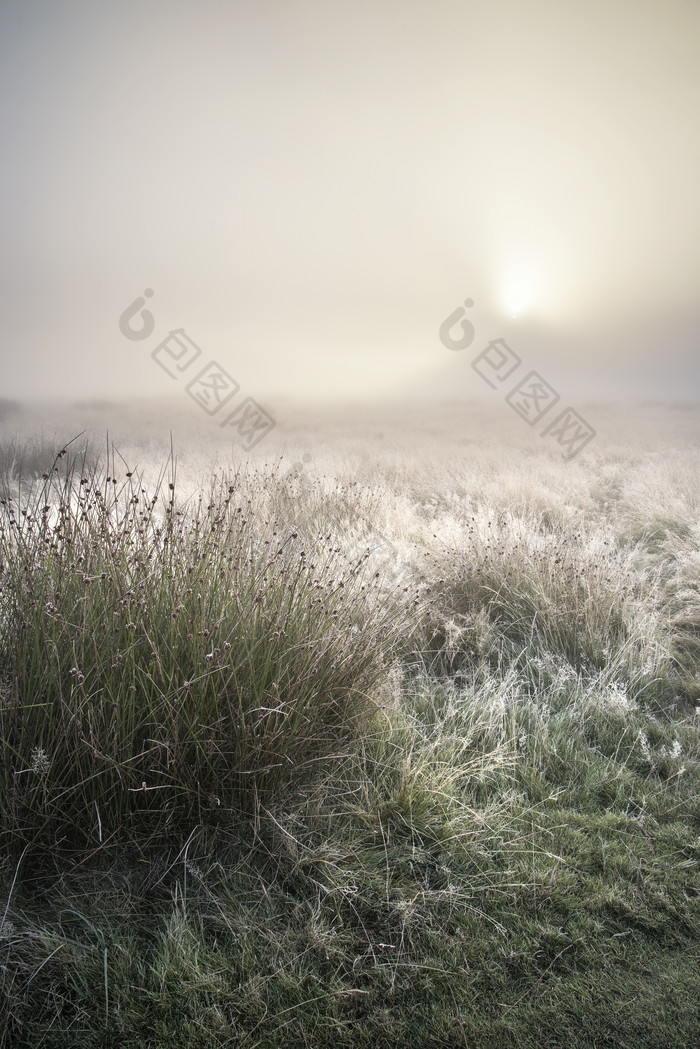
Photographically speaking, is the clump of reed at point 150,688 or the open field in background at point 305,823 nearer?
the open field in background at point 305,823

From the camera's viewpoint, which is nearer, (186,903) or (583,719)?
(186,903)

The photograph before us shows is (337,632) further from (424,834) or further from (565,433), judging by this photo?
(565,433)

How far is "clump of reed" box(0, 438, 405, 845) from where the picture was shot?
50.1 inches

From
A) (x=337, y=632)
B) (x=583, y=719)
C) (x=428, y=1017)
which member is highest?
(x=337, y=632)

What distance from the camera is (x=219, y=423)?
5695 mm

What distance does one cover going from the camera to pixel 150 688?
4.58ft

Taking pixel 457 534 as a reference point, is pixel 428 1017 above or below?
below

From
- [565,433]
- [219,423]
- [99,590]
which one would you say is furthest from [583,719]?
[565,433]

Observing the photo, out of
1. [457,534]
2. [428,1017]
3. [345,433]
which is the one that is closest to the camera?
[428,1017]

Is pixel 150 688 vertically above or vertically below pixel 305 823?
above

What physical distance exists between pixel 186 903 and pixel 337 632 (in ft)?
2.50

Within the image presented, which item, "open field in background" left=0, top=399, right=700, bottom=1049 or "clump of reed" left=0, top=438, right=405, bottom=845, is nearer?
"open field in background" left=0, top=399, right=700, bottom=1049

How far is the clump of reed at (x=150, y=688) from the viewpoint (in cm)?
127

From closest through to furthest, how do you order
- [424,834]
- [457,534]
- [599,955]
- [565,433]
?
[599,955]
[424,834]
[457,534]
[565,433]
